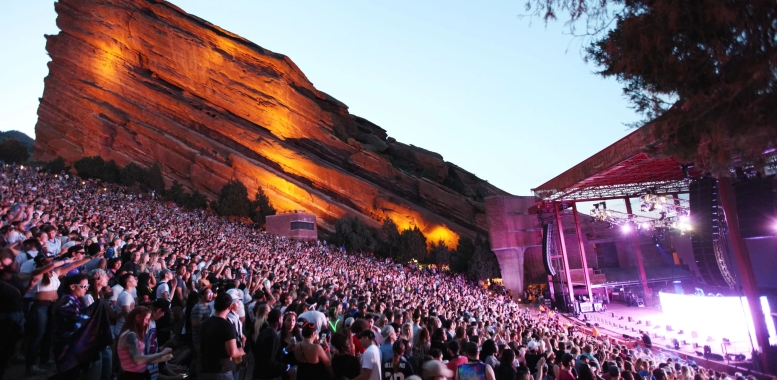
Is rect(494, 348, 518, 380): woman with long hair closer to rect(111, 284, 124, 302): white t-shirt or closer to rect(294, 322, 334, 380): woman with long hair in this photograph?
rect(294, 322, 334, 380): woman with long hair

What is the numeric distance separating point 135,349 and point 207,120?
163 feet

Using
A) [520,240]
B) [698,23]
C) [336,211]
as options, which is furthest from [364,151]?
[698,23]

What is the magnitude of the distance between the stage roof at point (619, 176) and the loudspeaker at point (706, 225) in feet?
5.27

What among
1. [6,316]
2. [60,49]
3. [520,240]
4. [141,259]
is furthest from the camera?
[60,49]

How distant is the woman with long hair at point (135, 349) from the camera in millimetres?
4043

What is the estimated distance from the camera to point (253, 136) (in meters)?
48.5

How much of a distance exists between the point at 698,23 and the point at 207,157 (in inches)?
1875

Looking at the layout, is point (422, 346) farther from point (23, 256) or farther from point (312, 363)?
point (23, 256)

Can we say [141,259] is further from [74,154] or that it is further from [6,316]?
[74,154]

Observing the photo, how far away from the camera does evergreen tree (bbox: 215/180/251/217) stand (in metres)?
42.2

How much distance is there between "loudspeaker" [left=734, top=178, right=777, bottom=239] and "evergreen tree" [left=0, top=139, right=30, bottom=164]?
61.4 meters

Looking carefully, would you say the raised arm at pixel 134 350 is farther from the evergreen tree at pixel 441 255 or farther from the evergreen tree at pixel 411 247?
the evergreen tree at pixel 411 247

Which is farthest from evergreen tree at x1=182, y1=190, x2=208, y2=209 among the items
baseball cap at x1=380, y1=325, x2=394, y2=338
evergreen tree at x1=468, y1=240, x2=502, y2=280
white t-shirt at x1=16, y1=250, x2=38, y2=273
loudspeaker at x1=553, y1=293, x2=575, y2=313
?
baseball cap at x1=380, y1=325, x2=394, y2=338

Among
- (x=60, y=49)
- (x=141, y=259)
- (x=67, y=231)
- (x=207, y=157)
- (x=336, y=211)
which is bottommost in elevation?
(x=141, y=259)
